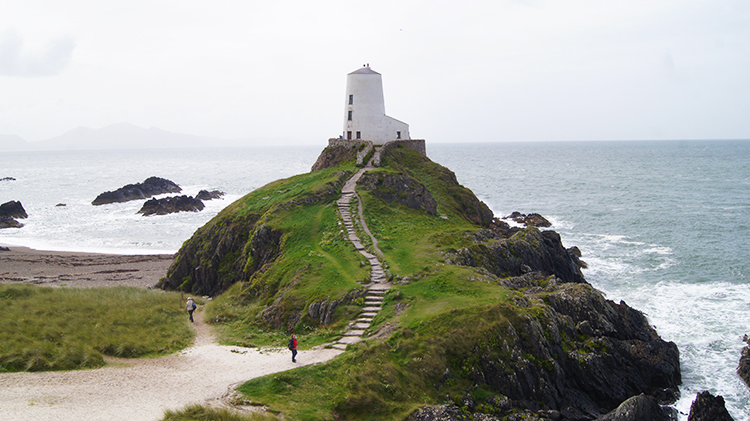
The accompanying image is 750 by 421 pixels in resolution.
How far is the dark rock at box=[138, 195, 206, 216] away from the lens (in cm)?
7606

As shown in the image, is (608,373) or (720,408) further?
(608,373)

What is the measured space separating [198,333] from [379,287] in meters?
8.76

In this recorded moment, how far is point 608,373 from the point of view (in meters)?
21.8

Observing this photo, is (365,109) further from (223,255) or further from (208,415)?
(208,415)

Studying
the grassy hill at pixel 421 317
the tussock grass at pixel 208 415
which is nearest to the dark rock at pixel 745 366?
the grassy hill at pixel 421 317

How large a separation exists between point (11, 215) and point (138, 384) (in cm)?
7220

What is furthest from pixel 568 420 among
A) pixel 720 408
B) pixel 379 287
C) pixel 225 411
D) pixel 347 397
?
pixel 225 411

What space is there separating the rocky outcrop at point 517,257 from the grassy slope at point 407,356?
2.19 meters

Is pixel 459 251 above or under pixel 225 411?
above

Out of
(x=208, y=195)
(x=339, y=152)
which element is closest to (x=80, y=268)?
(x=339, y=152)

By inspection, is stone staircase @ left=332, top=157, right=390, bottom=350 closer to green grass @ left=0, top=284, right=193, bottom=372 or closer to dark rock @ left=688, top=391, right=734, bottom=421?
green grass @ left=0, top=284, right=193, bottom=372

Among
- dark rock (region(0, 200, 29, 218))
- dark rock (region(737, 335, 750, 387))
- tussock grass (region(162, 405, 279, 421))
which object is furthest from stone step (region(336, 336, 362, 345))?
dark rock (region(0, 200, 29, 218))

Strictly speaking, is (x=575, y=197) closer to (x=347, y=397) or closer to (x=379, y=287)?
(x=379, y=287)

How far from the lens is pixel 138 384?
17719 mm
